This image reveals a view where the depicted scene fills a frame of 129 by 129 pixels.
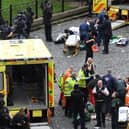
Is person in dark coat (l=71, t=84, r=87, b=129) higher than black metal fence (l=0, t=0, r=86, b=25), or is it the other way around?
black metal fence (l=0, t=0, r=86, b=25)

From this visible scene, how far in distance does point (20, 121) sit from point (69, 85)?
343 centimetres

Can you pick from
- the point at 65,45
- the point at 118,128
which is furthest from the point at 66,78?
the point at 65,45

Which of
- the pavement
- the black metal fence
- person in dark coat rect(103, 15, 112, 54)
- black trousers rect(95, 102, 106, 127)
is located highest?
the black metal fence

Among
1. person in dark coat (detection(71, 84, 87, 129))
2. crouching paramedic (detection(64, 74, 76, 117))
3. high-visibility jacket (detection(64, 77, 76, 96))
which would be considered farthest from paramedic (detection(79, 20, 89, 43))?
person in dark coat (detection(71, 84, 87, 129))

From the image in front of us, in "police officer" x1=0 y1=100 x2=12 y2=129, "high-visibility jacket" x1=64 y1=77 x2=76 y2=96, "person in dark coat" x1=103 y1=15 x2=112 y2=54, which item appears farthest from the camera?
"person in dark coat" x1=103 y1=15 x2=112 y2=54

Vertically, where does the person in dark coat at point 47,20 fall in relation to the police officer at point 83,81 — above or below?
above

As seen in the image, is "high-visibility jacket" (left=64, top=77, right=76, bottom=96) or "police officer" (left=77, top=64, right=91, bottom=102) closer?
"high-visibility jacket" (left=64, top=77, right=76, bottom=96)

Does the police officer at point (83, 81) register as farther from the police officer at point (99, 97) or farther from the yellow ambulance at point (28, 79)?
the yellow ambulance at point (28, 79)

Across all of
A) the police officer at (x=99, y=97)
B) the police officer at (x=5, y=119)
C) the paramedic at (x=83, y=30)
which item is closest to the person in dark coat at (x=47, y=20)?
the paramedic at (x=83, y=30)

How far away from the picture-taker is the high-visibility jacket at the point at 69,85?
21.6 m

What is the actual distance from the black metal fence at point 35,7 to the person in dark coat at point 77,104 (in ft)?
44.5

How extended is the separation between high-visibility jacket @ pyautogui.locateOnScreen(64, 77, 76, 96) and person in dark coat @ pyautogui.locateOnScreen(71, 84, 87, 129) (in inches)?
26.3

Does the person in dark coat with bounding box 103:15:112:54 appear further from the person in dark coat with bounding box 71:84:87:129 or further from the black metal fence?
the person in dark coat with bounding box 71:84:87:129

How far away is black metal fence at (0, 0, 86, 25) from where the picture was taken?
3431 centimetres
